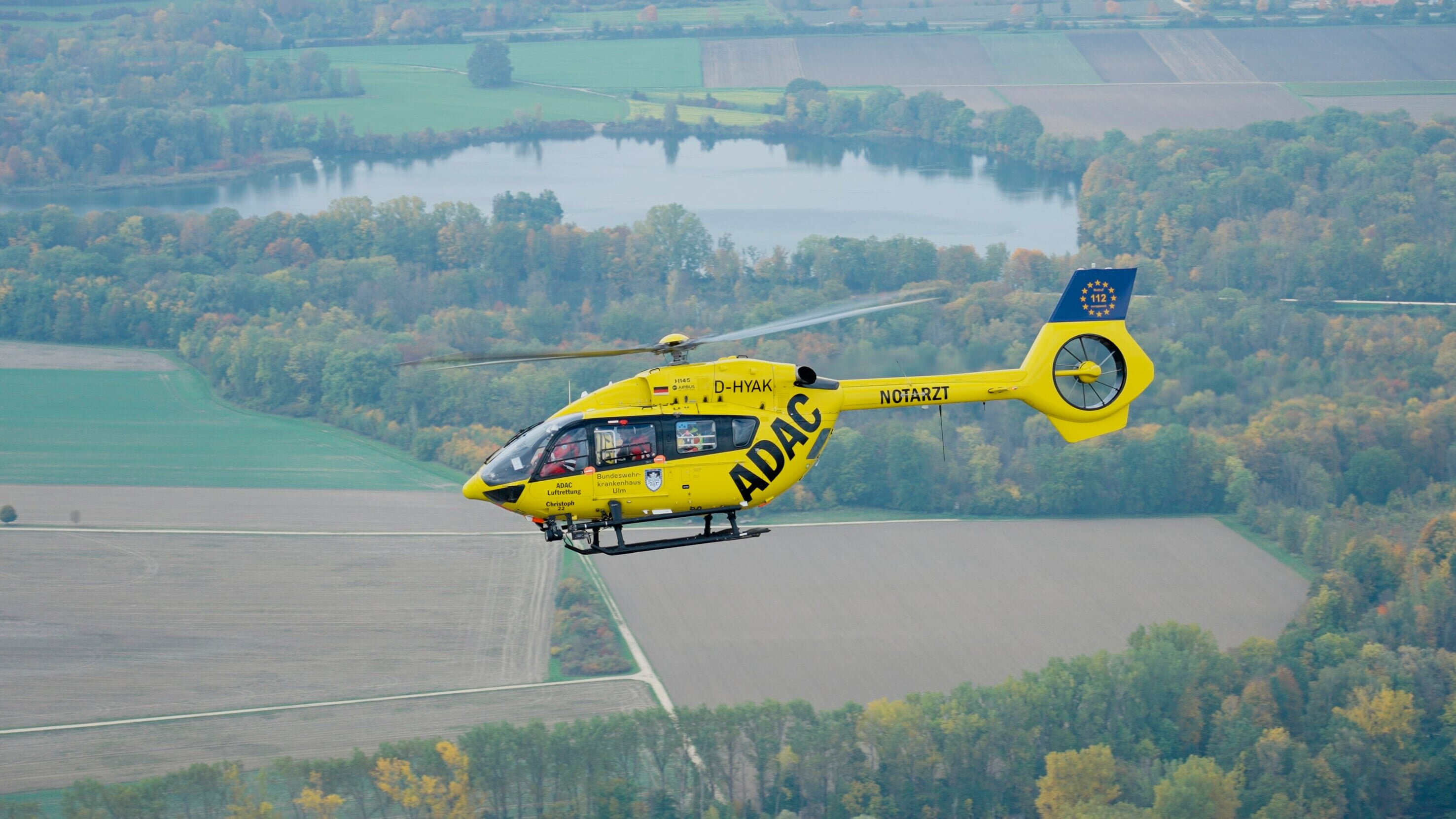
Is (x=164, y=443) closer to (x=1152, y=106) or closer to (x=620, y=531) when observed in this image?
(x=620, y=531)

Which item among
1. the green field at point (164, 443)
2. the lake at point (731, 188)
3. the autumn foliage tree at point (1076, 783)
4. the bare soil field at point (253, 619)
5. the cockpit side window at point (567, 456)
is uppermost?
the cockpit side window at point (567, 456)

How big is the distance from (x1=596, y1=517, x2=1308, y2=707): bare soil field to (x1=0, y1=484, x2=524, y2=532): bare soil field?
784 centimetres

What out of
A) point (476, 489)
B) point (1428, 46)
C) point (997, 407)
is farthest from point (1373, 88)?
point (476, 489)

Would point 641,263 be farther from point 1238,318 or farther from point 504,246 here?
point 1238,318

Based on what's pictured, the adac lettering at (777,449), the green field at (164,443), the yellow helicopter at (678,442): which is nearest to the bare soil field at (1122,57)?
the green field at (164,443)

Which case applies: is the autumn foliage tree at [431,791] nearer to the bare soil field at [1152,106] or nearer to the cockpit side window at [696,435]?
the cockpit side window at [696,435]

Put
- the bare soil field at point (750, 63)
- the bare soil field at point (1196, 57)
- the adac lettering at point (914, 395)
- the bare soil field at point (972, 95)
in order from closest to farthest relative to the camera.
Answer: the adac lettering at point (914, 395) < the bare soil field at point (972, 95) < the bare soil field at point (1196, 57) < the bare soil field at point (750, 63)

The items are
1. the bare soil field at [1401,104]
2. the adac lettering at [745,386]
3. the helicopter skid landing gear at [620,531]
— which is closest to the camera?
the helicopter skid landing gear at [620,531]

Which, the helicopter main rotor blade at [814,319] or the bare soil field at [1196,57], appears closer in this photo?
the helicopter main rotor blade at [814,319]

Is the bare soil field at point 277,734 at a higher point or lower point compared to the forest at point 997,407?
lower

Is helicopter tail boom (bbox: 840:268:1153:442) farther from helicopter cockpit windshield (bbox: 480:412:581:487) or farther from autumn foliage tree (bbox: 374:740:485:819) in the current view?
autumn foliage tree (bbox: 374:740:485:819)

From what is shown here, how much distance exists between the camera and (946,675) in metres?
52.2

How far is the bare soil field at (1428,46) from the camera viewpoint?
14012 cm

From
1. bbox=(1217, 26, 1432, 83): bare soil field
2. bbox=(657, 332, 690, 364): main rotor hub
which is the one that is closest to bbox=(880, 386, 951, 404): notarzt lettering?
bbox=(657, 332, 690, 364): main rotor hub
